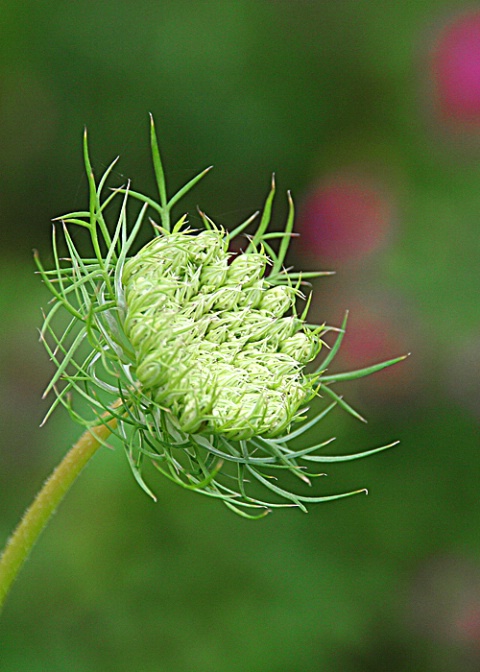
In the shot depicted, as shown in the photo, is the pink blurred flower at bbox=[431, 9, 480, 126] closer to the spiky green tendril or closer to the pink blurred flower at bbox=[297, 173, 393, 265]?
the pink blurred flower at bbox=[297, 173, 393, 265]

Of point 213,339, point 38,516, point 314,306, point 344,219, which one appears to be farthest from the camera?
point 314,306

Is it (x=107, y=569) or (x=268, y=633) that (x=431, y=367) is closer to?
(x=268, y=633)

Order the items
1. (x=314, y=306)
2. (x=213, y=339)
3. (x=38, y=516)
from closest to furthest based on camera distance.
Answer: (x=38, y=516) → (x=213, y=339) → (x=314, y=306)

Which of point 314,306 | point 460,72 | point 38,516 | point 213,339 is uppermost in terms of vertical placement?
point 213,339

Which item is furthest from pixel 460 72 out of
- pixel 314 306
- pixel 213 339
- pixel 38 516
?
pixel 38 516

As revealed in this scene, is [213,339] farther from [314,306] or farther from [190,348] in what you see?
[314,306]

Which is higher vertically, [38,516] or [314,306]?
[38,516]

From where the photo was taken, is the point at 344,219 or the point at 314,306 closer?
the point at 344,219

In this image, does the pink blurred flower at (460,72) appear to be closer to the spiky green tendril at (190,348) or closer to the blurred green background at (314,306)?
A: the blurred green background at (314,306)
